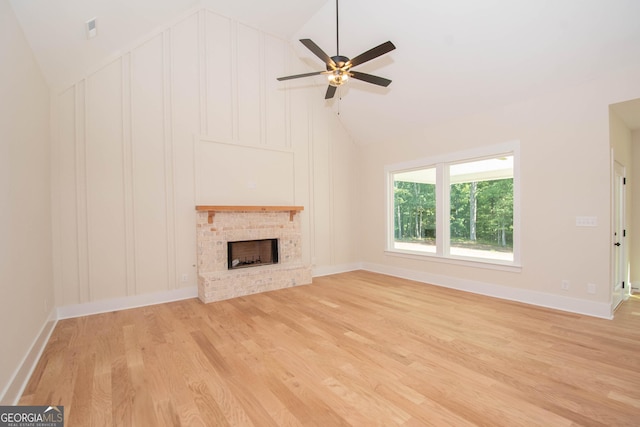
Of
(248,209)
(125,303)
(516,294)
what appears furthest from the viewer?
(248,209)

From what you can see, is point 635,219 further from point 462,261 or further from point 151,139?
point 151,139

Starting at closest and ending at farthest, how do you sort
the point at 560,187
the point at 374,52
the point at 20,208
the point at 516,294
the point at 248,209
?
1. the point at 20,208
2. the point at 374,52
3. the point at 560,187
4. the point at 516,294
5. the point at 248,209

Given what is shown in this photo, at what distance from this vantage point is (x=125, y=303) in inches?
160

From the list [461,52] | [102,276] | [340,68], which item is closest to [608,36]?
[461,52]

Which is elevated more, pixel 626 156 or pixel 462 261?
pixel 626 156

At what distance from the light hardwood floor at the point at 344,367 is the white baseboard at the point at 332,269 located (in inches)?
80.5

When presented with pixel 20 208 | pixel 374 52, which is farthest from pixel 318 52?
pixel 20 208

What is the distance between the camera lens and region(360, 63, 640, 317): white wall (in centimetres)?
354

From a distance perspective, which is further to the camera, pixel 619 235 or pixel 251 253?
pixel 251 253

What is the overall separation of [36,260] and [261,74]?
14.3 ft

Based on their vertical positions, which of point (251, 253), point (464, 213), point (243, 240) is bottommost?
point (251, 253)

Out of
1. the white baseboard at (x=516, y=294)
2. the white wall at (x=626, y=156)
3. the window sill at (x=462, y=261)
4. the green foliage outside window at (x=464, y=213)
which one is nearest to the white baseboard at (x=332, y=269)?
the window sill at (x=462, y=261)

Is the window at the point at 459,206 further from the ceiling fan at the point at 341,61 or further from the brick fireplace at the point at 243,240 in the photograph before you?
the ceiling fan at the point at 341,61

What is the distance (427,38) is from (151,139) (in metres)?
4.37
